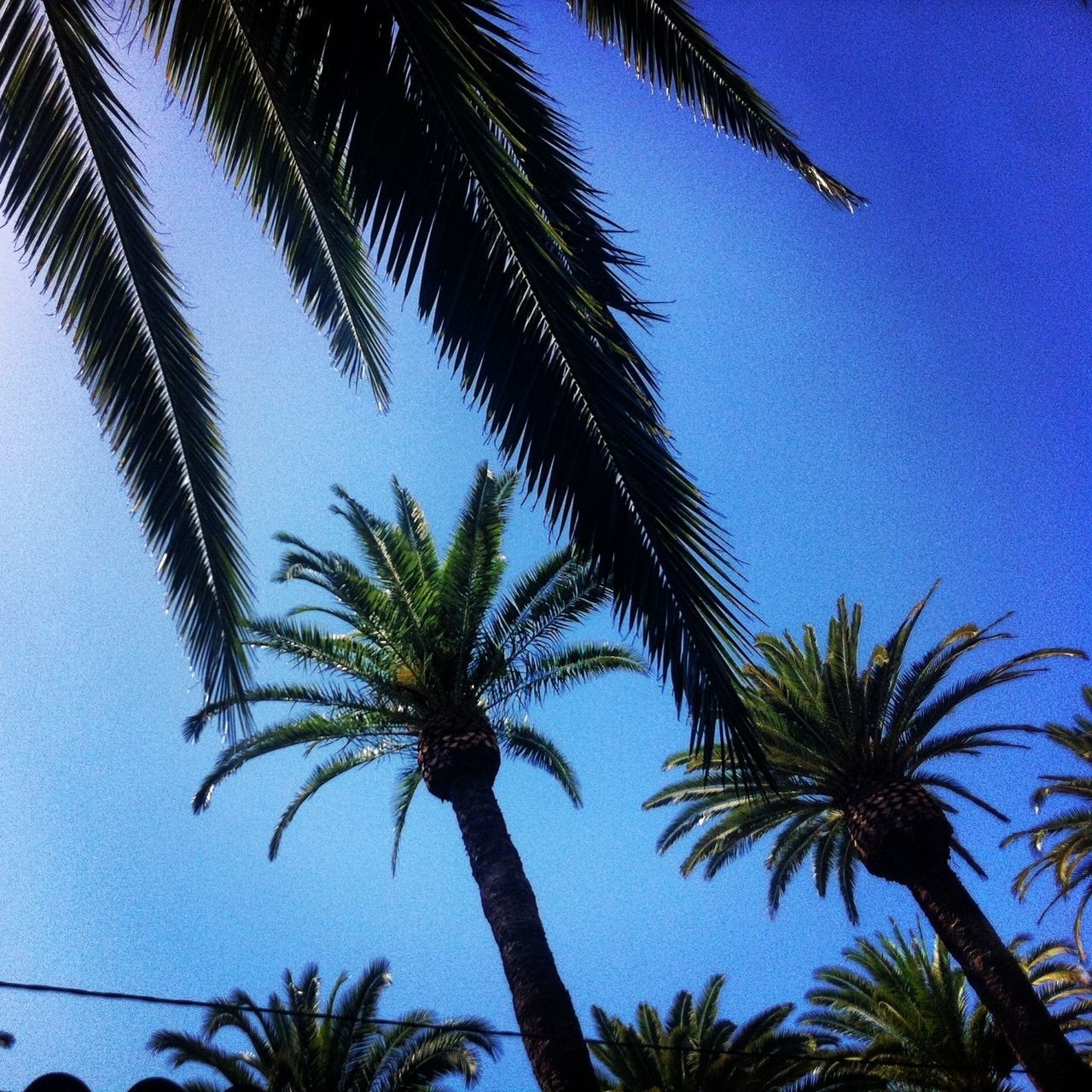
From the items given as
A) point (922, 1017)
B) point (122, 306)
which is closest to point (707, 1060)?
point (922, 1017)

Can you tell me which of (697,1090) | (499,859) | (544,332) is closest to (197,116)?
(544,332)

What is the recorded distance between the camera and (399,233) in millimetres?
3830

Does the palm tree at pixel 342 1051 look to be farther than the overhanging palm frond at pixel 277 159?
Yes

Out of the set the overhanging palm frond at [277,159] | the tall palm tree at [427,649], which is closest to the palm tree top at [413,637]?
the tall palm tree at [427,649]

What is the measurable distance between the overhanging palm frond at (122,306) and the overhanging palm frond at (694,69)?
8.21ft

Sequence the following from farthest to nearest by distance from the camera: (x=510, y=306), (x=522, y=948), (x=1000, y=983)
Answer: (x=1000, y=983) → (x=522, y=948) → (x=510, y=306)

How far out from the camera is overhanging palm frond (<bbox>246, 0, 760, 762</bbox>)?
3.47m

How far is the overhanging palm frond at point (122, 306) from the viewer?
4535 mm

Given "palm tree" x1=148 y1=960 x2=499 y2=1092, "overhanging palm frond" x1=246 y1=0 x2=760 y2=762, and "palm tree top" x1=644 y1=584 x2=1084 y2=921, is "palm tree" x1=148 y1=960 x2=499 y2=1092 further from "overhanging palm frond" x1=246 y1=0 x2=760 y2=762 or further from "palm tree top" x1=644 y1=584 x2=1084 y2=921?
"overhanging palm frond" x1=246 y1=0 x2=760 y2=762

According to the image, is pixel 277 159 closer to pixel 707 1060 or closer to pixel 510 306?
pixel 510 306

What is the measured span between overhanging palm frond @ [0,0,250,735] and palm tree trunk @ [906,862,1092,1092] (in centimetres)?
1237

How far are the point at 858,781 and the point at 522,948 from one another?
7375 millimetres

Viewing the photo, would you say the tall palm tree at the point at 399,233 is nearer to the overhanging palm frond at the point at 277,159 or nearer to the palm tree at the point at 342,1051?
the overhanging palm frond at the point at 277,159

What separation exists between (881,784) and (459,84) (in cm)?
1439
